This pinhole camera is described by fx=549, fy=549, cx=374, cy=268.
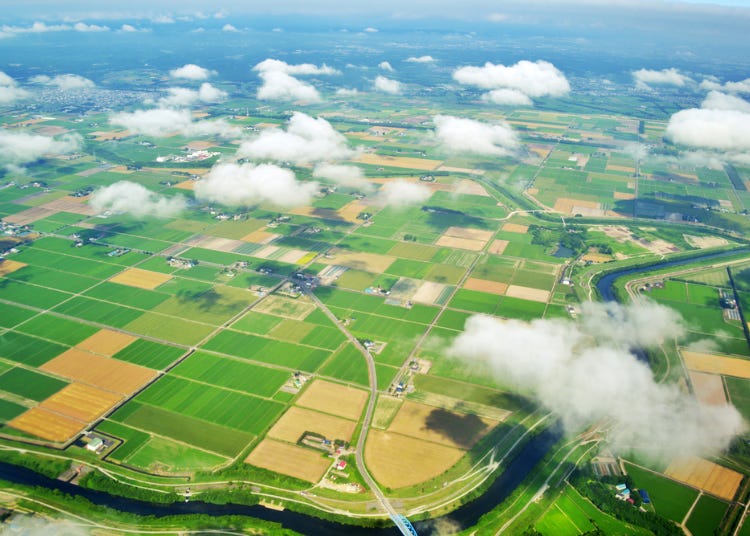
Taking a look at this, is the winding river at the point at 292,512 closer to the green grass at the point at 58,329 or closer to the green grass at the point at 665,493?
the green grass at the point at 665,493

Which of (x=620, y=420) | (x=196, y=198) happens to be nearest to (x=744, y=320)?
(x=620, y=420)

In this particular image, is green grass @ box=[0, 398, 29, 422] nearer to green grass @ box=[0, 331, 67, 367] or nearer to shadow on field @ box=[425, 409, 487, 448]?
green grass @ box=[0, 331, 67, 367]

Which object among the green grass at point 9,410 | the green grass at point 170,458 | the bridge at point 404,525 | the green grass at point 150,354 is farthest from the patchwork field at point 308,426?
the green grass at point 9,410

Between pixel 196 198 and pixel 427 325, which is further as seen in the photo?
pixel 196 198

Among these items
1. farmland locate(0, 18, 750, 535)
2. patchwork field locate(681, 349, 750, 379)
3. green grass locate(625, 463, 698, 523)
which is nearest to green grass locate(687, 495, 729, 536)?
farmland locate(0, 18, 750, 535)

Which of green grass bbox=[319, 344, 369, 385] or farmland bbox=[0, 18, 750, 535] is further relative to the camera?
green grass bbox=[319, 344, 369, 385]

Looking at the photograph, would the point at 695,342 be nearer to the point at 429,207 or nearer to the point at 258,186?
the point at 429,207

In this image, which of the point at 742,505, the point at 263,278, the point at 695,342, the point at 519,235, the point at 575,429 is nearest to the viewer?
the point at 742,505
